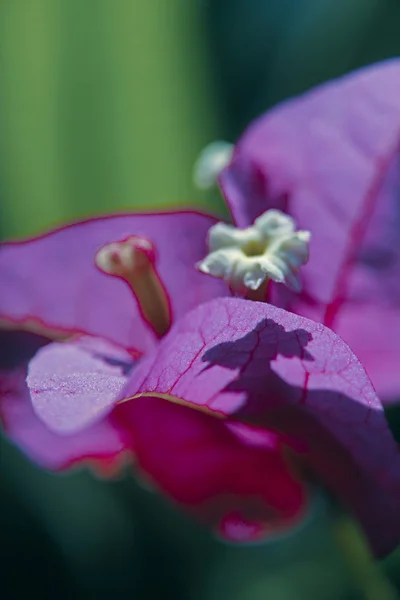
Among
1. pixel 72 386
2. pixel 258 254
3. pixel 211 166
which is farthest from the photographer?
pixel 211 166

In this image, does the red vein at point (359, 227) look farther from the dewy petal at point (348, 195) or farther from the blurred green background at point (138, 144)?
the blurred green background at point (138, 144)

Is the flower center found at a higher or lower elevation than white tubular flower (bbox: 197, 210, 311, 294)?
lower

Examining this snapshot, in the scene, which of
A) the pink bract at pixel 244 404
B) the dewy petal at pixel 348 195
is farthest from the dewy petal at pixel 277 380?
the dewy petal at pixel 348 195

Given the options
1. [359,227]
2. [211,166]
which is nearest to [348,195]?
[359,227]

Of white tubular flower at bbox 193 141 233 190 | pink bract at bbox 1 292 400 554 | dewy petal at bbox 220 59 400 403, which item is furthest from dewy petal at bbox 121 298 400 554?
white tubular flower at bbox 193 141 233 190

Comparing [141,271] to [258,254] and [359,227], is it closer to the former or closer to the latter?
[258,254]

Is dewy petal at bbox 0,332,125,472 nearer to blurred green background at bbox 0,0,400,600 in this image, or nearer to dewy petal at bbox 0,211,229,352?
dewy petal at bbox 0,211,229,352
